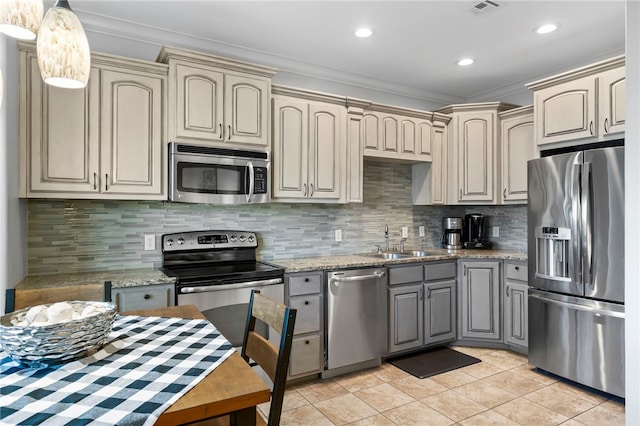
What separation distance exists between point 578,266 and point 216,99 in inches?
112

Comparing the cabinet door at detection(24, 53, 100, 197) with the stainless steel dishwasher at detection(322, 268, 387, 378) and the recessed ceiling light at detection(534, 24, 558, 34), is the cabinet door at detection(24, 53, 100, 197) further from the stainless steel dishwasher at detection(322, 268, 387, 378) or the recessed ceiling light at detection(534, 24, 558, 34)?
the recessed ceiling light at detection(534, 24, 558, 34)

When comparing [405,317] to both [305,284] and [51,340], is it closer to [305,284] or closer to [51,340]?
[305,284]

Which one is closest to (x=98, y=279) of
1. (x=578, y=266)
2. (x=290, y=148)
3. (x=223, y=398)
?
(x=290, y=148)

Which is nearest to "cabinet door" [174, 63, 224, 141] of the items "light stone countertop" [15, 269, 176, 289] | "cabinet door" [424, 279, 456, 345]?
"light stone countertop" [15, 269, 176, 289]

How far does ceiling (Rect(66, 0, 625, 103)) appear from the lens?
2682mm

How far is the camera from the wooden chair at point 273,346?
1260 mm

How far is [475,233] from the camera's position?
431cm

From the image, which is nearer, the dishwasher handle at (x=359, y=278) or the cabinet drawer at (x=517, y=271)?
the dishwasher handle at (x=359, y=278)

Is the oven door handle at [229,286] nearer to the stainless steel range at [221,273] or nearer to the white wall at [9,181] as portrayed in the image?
the stainless steel range at [221,273]

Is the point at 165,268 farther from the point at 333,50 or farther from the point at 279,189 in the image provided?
the point at 333,50

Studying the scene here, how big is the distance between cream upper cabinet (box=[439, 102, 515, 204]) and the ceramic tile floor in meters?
1.68

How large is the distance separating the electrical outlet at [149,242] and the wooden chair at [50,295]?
1.21 m

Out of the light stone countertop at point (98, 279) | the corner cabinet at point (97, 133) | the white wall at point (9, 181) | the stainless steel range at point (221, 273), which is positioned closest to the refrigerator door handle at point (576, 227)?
the stainless steel range at point (221, 273)

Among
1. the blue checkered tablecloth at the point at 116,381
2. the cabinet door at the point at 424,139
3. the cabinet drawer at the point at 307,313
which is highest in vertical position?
the cabinet door at the point at 424,139
